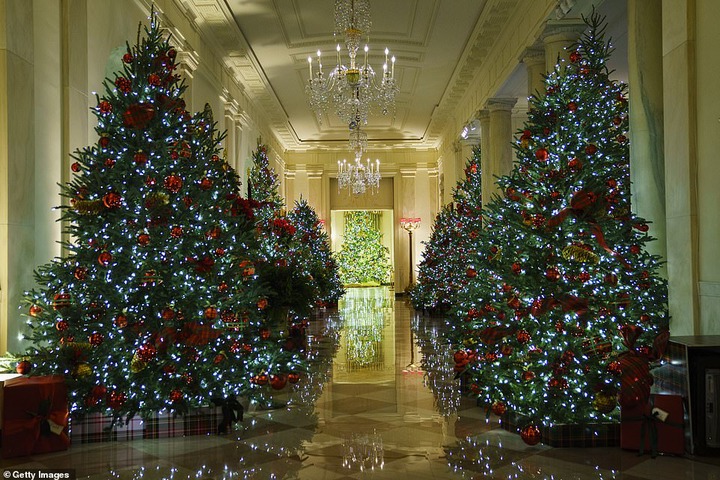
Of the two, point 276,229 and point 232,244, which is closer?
point 232,244

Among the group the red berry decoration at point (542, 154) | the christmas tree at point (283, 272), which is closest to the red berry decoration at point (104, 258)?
the christmas tree at point (283, 272)

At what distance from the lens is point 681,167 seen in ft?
15.6

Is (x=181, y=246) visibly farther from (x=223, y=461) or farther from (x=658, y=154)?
(x=658, y=154)

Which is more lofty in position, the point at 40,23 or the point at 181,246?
the point at 40,23

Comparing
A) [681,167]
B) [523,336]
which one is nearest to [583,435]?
[523,336]

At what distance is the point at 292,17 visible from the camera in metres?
10.9

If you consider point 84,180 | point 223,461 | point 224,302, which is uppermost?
point 84,180

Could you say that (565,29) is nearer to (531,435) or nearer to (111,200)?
(531,435)

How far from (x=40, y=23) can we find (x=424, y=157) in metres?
17.9

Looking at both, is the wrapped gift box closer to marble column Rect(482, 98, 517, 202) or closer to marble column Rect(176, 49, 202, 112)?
marble column Rect(176, 49, 202, 112)

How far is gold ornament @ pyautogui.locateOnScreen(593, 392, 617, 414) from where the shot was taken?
439 cm

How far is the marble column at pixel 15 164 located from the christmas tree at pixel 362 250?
70.1 feet

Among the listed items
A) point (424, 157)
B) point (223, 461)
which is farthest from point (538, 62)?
point (424, 157)

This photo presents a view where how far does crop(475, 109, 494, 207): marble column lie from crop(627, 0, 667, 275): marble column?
6.01 metres
